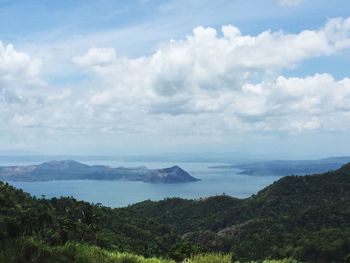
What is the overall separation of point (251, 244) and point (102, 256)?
13026cm

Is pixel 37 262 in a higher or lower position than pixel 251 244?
higher

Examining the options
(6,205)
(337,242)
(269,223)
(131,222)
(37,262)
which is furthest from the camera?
(269,223)

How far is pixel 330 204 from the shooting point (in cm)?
17850

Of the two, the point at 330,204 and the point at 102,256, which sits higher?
the point at 102,256

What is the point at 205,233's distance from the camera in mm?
171250

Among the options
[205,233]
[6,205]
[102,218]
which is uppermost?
[6,205]

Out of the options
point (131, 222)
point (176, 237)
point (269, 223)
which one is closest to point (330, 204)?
point (269, 223)

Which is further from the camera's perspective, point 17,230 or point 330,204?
point 330,204

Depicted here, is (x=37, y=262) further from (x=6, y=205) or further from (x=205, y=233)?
(x=205, y=233)

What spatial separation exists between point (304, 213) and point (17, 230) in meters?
161

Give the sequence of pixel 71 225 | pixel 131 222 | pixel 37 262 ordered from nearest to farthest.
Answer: pixel 37 262 < pixel 71 225 < pixel 131 222

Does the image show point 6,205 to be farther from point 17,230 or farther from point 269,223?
point 269,223

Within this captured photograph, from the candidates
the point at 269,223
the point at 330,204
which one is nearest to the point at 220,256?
the point at 269,223

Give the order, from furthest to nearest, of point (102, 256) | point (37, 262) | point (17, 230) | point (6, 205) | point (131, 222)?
point (131, 222) → point (6, 205) → point (17, 230) → point (102, 256) → point (37, 262)
